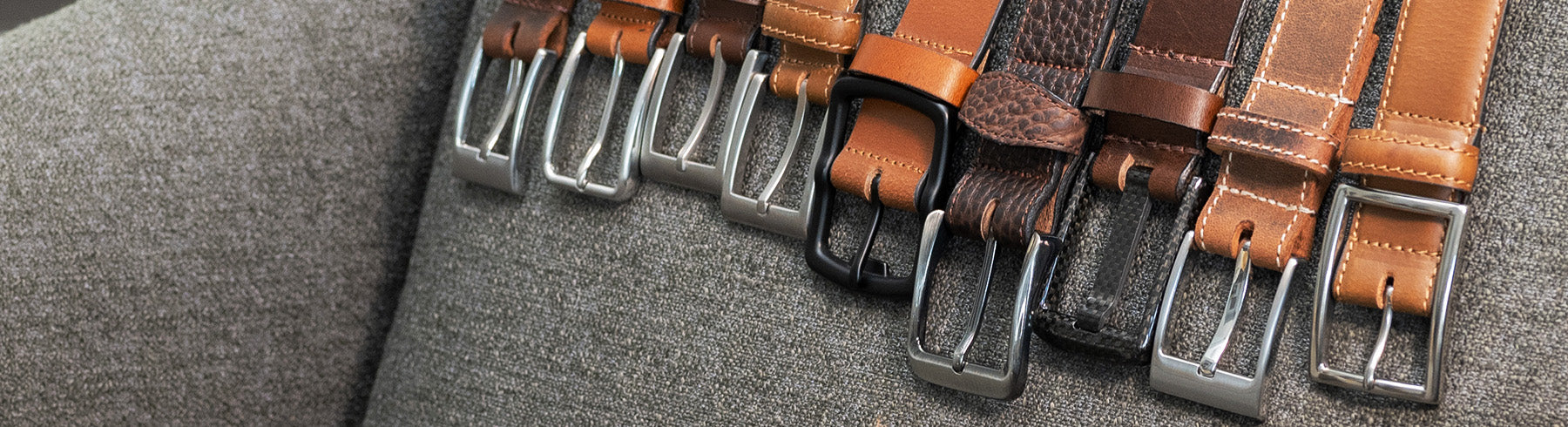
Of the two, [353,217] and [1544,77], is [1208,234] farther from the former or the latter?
[353,217]

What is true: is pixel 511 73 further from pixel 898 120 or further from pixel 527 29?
pixel 898 120

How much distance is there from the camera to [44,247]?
84cm

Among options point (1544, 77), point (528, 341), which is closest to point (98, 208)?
point (528, 341)

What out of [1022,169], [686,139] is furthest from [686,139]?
[1022,169]

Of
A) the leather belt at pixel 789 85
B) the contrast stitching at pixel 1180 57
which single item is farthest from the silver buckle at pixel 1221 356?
the leather belt at pixel 789 85

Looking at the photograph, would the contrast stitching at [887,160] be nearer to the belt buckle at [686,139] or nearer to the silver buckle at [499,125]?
the belt buckle at [686,139]

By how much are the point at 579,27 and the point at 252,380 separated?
17.0 inches

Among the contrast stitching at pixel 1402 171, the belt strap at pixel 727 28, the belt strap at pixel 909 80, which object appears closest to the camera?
the contrast stitching at pixel 1402 171

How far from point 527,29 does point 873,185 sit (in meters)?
0.34

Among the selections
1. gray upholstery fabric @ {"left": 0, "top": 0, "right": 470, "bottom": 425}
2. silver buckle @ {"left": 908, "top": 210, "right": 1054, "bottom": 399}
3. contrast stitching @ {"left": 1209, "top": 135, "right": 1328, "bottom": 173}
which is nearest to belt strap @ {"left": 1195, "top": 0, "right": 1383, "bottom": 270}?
contrast stitching @ {"left": 1209, "top": 135, "right": 1328, "bottom": 173}

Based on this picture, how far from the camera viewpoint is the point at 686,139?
0.84 m

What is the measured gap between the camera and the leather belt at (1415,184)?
57cm

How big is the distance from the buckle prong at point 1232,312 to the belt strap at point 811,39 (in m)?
0.30

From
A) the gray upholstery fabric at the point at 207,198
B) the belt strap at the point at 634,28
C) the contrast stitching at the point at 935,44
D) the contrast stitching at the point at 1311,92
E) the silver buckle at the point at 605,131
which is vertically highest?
the contrast stitching at the point at 1311,92
